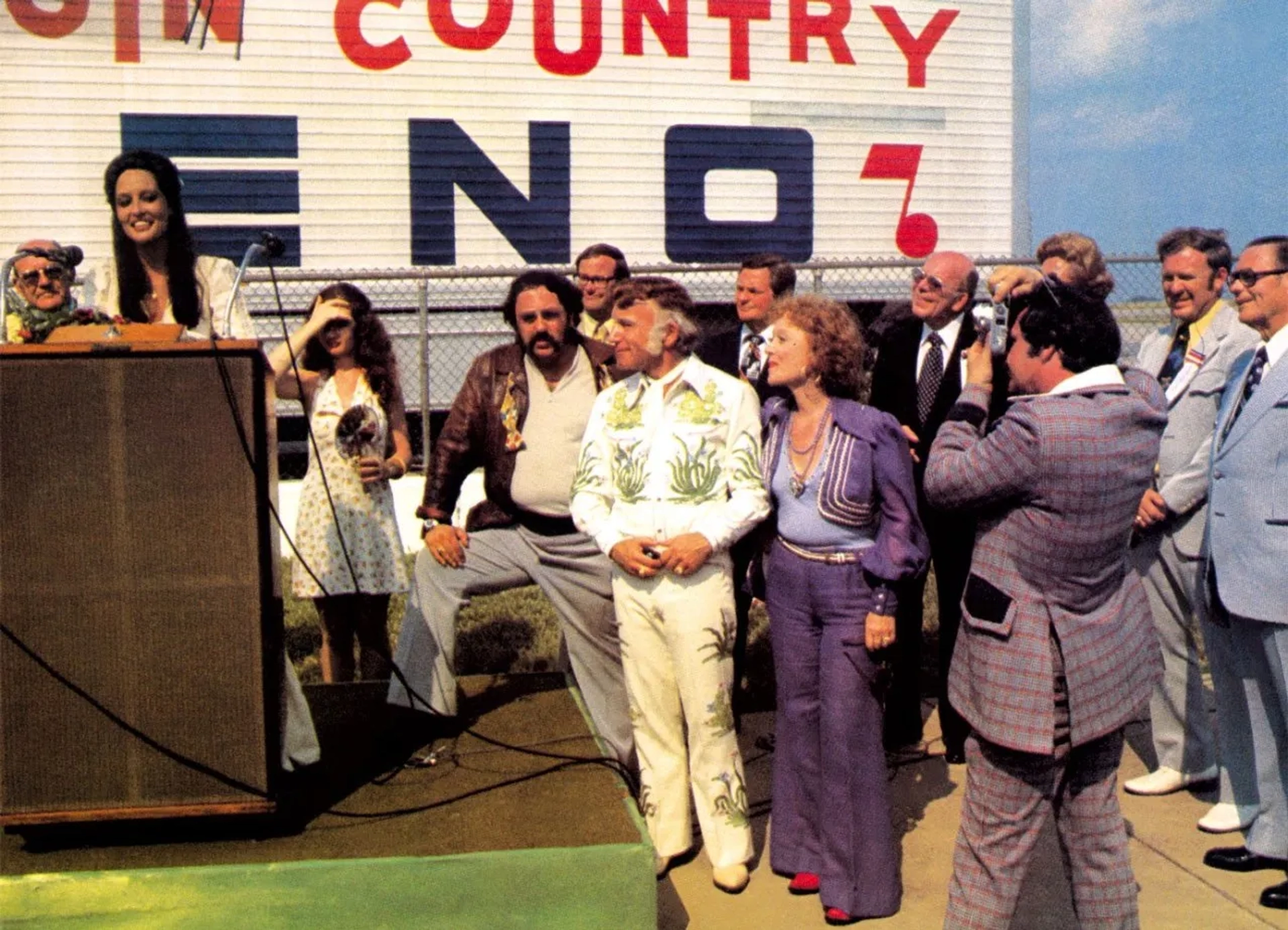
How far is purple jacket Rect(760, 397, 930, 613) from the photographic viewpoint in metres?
4.10

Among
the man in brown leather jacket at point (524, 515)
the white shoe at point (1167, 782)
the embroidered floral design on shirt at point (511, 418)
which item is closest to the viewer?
the man in brown leather jacket at point (524, 515)

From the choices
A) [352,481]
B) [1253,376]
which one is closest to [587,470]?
[352,481]

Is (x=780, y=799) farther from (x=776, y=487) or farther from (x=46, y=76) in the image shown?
(x=46, y=76)

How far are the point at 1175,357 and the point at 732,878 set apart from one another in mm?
2800

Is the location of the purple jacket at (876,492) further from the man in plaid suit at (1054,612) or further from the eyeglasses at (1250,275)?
the eyeglasses at (1250,275)

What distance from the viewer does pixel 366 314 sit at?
599cm

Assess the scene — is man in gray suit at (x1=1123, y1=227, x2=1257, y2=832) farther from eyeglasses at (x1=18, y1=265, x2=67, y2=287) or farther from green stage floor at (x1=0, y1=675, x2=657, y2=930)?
eyeglasses at (x1=18, y1=265, x2=67, y2=287)

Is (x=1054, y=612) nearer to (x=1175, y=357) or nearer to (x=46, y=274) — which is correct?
(x=1175, y=357)

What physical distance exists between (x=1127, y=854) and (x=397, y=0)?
1121cm

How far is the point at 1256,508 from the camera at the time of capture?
4281mm

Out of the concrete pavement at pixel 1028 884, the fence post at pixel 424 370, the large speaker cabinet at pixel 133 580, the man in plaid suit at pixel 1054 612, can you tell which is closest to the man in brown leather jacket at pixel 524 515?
the concrete pavement at pixel 1028 884

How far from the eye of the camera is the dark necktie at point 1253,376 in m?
4.50

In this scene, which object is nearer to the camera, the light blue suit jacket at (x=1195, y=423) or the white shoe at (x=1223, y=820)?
the white shoe at (x=1223, y=820)

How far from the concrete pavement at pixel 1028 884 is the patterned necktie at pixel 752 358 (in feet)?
5.72
